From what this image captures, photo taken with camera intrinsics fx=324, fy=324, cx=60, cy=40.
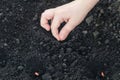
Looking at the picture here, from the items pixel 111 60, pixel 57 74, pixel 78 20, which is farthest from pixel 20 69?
pixel 78 20

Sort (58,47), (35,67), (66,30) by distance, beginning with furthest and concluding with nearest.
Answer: (58,47)
(35,67)
(66,30)

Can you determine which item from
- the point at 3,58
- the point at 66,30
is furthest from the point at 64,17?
the point at 3,58

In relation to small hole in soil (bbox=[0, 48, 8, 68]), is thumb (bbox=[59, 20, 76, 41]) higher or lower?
higher

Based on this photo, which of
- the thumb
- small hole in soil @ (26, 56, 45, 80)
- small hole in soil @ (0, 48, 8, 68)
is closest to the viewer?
the thumb

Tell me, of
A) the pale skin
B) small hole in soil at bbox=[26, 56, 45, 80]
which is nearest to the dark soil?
small hole in soil at bbox=[26, 56, 45, 80]

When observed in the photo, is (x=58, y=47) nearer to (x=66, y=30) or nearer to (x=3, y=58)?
(x=3, y=58)

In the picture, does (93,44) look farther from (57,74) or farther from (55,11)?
(55,11)

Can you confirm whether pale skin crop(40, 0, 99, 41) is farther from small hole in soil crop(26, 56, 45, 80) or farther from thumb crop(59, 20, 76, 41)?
small hole in soil crop(26, 56, 45, 80)
